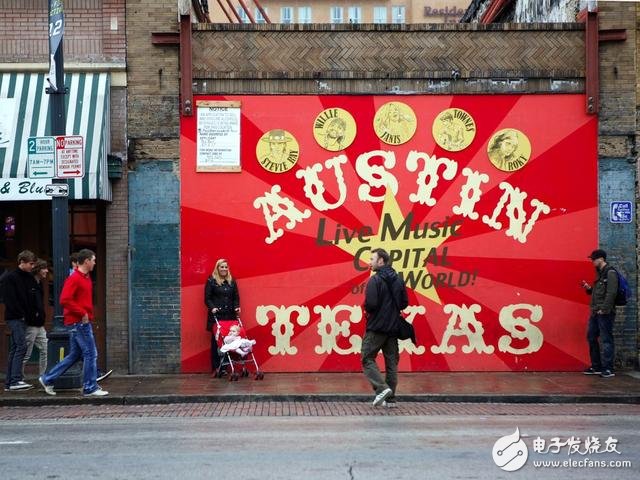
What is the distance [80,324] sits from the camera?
11.1m

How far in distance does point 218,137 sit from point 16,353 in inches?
181

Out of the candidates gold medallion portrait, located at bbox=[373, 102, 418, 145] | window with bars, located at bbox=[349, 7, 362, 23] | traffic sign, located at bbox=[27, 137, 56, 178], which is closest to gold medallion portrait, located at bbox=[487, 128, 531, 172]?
gold medallion portrait, located at bbox=[373, 102, 418, 145]

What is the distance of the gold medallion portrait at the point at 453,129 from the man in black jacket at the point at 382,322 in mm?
3699

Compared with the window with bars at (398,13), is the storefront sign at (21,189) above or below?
below

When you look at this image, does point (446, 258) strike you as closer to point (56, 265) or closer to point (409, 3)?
point (56, 265)

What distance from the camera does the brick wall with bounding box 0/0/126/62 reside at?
1340 centimetres

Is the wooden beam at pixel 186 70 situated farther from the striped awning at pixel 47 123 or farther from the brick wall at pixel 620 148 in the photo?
the brick wall at pixel 620 148

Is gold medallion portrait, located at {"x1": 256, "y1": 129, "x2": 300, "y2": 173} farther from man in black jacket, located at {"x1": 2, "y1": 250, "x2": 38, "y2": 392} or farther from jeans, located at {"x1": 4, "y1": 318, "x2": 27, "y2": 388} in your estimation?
jeans, located at {"x1": 4, "y1": 318, "x2": 27, "y2": 388}

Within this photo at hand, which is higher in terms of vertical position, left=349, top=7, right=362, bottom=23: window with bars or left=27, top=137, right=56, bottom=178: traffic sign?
left=349, top=7, right=362, bottom=23: window with bars

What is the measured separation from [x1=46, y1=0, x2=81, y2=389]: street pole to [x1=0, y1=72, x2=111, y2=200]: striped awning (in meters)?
0.96

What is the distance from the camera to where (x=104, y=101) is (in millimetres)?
13109

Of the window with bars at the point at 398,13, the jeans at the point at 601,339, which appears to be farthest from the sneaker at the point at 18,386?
the window with bars at the point at 398,13

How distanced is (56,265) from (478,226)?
263 inches

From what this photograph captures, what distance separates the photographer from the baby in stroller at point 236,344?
40.0 feet
